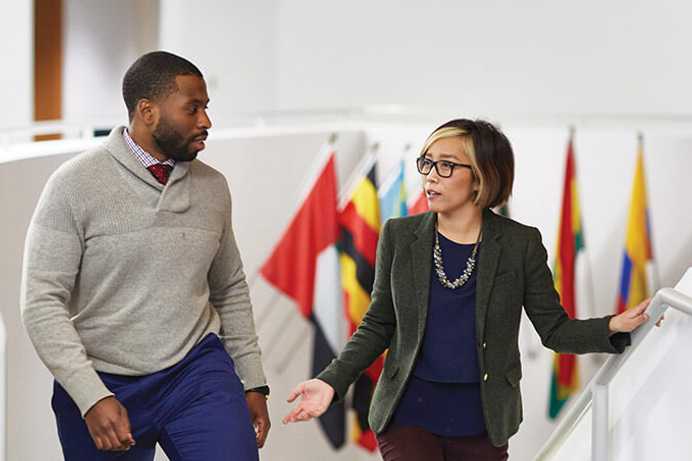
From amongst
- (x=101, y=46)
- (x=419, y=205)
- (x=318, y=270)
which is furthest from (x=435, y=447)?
Result: (x=101, y=46)

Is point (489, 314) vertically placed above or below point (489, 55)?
below

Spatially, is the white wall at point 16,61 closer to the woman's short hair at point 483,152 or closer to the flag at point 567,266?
the flag at point 567,266

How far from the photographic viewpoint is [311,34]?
7.39 m

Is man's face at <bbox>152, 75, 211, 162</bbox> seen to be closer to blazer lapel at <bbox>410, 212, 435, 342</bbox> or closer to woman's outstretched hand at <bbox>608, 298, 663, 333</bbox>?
blazer lapel at <bbox>410, 212, 435, 342</bbox>

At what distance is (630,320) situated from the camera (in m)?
2.22

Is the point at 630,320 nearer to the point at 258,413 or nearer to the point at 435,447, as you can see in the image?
the point at 435,447

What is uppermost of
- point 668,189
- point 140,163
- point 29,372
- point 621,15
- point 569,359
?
point 621,15

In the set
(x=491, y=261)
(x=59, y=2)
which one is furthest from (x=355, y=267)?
(x=59, y=2)

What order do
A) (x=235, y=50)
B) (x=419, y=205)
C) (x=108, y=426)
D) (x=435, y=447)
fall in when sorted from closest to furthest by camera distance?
1. (x=108, y=426)
2. (x=435, y=447)
3. (x=419, y=205)
4. (x=235, y=50)

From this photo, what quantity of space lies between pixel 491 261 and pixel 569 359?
2.86m

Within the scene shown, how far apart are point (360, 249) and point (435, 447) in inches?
123

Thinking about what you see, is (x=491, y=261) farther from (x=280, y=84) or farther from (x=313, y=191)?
(x=280, y=84)

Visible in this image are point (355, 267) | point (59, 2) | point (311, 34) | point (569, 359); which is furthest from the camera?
point (59, 2)

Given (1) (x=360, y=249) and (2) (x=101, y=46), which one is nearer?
(1) (x=360, y=249)
